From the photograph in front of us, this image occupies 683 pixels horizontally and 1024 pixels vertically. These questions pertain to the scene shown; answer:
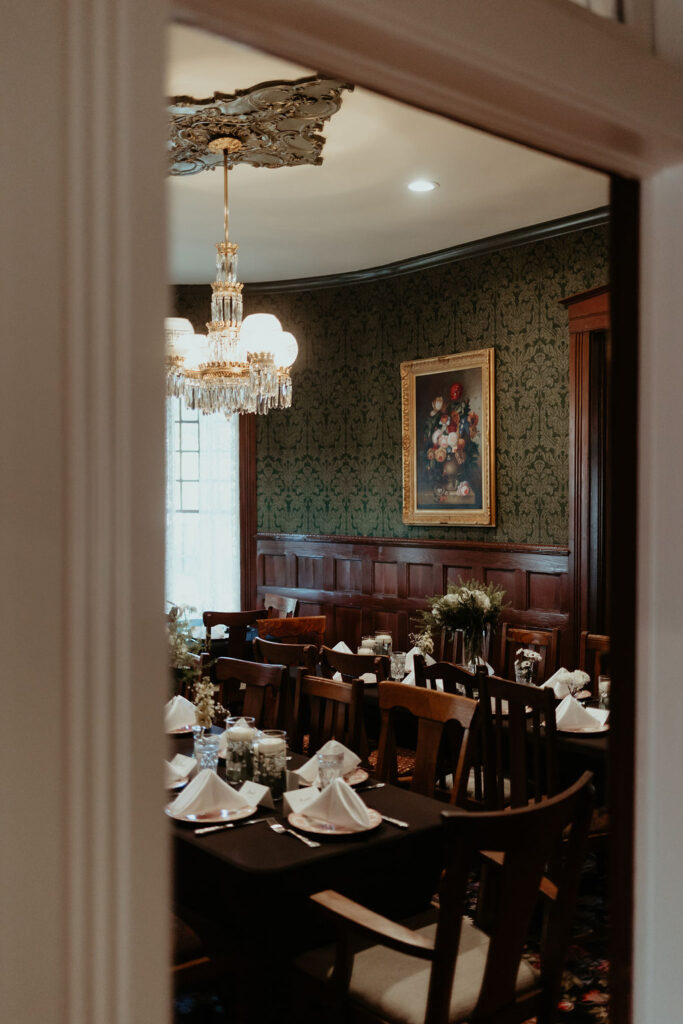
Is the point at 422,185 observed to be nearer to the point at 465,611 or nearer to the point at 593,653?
the point at 465,611

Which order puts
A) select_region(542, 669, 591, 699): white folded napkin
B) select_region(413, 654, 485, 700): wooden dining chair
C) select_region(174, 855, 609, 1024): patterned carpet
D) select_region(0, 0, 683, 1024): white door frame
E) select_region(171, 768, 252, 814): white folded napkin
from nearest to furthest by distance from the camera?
select_region(0, 0, 683, 1024): white door frame, select_region(171, 768, 252, 814): white folded napkin, select_region(174, 855, 609, 1024): patterned carpet, select_region(413, 654, 485, 700): wooden dining chair, select_region(542, 669, 591, 699): white folded napkin

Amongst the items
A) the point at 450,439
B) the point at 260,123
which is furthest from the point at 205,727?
the point at 450,439

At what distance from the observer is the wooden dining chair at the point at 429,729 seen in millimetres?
2732

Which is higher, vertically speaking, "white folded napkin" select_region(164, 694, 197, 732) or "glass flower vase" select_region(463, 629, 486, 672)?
"glass flower vase" select_region(463, 629, 486, 672)

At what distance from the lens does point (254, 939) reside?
2086 millimetres

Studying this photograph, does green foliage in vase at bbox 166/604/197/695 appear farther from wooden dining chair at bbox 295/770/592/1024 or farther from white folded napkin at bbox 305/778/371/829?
wooden dining chair at bbox 295/770/592/1024

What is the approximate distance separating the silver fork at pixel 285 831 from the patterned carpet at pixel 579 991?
0.36m

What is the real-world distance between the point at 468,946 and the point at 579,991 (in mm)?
797

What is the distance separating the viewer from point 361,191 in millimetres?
5199

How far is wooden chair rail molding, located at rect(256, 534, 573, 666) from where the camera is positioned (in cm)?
581

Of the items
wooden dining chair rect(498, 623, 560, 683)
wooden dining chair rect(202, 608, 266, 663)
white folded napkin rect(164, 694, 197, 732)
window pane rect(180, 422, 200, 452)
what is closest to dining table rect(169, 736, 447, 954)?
white folded napkin rect(164, 694, 197, 732)

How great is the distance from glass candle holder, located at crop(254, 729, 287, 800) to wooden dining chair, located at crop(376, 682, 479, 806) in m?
0.48

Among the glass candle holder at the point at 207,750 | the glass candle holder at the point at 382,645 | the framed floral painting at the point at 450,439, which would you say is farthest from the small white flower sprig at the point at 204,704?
the framed floral painting at the point at 450,439

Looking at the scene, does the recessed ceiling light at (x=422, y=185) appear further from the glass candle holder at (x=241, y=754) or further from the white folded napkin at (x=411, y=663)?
the glass candle holder at (x=241, y=754)
